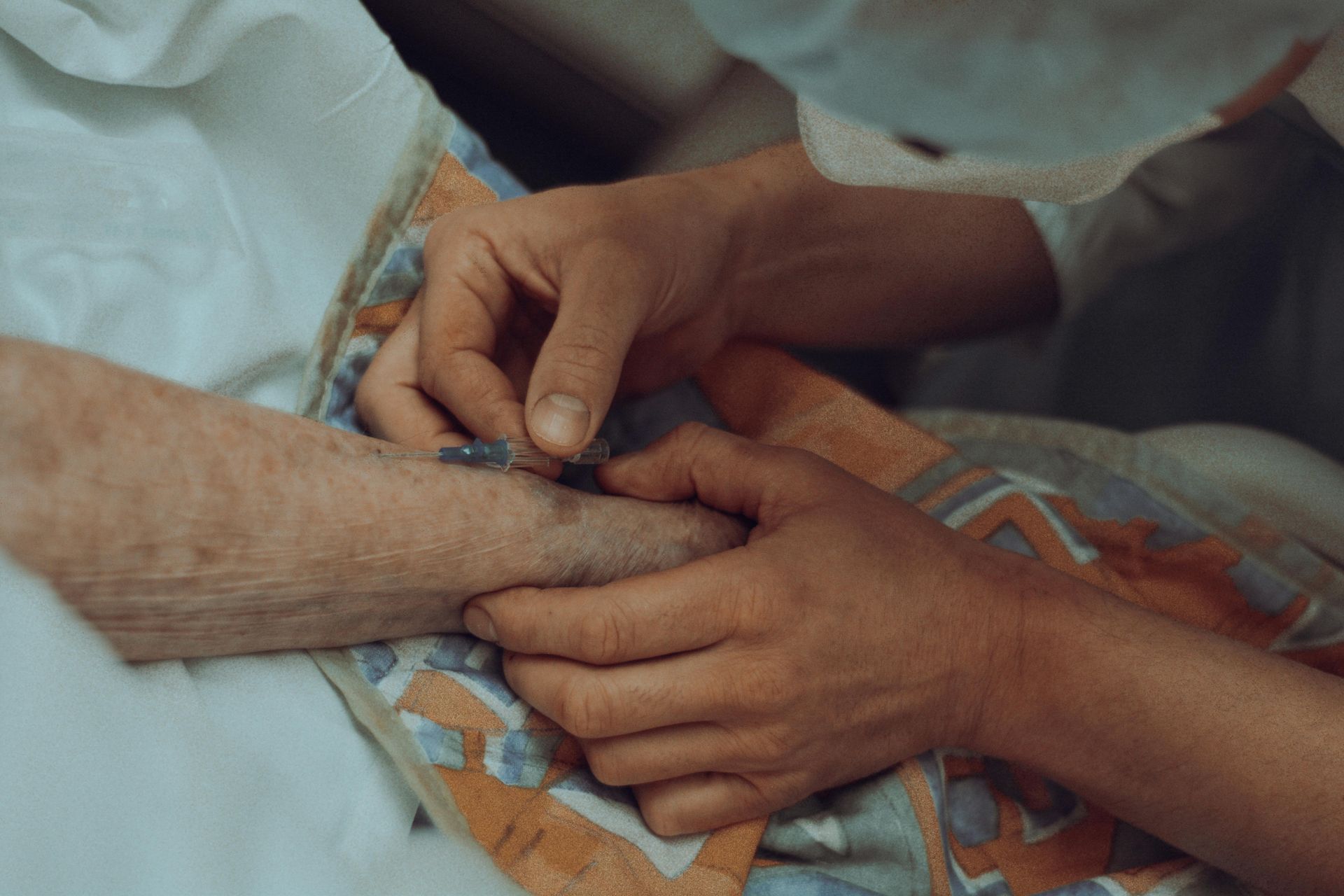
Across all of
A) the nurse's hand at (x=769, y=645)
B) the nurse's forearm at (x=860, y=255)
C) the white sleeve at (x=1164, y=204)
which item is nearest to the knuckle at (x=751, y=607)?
the nurse's hand at (x=769, y=645)

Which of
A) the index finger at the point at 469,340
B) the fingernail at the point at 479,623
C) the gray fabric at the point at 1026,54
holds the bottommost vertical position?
the fingernail at the point at 479,623

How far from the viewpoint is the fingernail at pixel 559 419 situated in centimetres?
69

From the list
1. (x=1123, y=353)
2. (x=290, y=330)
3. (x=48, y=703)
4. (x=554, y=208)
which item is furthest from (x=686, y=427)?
(x=1123, y=353)

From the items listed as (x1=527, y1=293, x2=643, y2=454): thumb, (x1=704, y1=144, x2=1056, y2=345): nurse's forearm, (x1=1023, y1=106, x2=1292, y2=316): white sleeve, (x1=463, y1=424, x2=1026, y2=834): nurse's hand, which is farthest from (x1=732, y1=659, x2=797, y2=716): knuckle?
(x1=1023, y1=106, x2=1292, y2=316): white sleeve

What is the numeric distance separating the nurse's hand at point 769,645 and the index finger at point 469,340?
133mm

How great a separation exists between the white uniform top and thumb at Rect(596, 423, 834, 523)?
30 cm

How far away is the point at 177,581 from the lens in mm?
572

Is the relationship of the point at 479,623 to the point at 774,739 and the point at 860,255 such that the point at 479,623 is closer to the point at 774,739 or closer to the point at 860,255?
the point at 774,739

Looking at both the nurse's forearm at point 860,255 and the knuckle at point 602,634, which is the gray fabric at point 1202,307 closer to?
the nurse's forearm at point 860,255

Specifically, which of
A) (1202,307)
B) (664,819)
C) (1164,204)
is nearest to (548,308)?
(664,819)

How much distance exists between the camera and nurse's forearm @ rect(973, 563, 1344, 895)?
74 cm

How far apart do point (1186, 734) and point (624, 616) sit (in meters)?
0.46

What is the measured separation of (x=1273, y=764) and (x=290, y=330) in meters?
0.87

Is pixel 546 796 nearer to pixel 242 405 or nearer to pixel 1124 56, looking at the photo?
pixel 242 405
